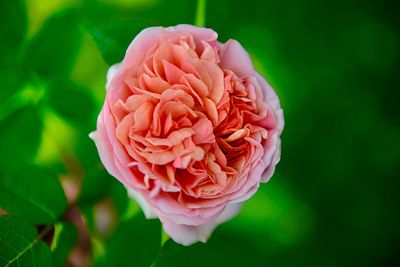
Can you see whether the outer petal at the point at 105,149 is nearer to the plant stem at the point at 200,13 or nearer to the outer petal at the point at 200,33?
the outer petal at the point at 200,33

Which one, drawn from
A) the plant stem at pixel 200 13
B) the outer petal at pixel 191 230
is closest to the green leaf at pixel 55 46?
the plant stem at pixel 200 13

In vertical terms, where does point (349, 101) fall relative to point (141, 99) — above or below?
below

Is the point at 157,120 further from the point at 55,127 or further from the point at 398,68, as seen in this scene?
the point at 398,68

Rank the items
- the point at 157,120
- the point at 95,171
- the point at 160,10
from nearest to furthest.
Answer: the point at 157,120
the point at 95,171
the point at 160,10

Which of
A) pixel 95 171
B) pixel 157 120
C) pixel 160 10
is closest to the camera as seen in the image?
pixel 157 120

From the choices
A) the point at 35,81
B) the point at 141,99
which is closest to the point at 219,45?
the point at 141,99

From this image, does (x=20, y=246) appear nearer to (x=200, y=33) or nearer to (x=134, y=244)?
(x=134, y=244)

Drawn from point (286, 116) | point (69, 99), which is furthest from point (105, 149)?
point (286, 116)
